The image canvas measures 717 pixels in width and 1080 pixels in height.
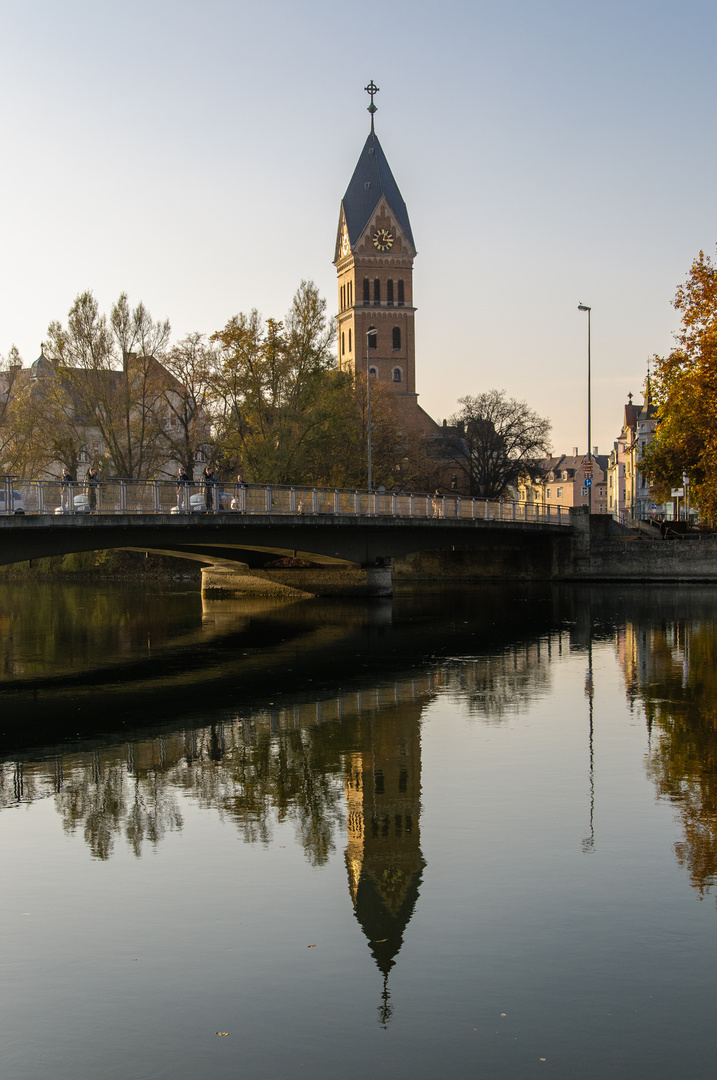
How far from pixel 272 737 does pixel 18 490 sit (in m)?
14.3

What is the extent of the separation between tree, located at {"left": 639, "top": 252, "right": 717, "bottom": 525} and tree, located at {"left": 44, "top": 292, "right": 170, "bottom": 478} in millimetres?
30180

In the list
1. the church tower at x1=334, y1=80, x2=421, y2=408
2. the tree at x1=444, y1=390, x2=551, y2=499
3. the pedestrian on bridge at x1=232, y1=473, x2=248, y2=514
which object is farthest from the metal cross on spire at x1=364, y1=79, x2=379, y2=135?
the pedestrian on bridge at x1=232, y1=473, x2=248, y2=514

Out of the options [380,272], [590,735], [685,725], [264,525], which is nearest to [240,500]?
[264,525]

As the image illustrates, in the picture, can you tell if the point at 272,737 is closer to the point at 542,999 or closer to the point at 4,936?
A: the point at 4,936

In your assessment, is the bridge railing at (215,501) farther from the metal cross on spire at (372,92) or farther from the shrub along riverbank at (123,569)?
the metal cross on spire at (372,92)

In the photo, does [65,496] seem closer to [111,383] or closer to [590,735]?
[590,735]

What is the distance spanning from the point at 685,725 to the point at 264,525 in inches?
869

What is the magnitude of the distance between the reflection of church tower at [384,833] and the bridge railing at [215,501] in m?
14.9

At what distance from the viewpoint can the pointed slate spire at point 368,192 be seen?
10525 cm

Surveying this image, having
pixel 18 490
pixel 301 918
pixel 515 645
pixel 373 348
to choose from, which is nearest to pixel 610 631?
pixel 515 645

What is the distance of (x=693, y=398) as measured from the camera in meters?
28.8

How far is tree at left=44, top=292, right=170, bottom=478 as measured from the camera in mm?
53219

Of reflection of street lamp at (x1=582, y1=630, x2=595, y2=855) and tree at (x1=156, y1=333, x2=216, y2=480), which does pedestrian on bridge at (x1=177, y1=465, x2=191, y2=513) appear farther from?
tree at (x1=156, y1=333, x2=216, y2=480)

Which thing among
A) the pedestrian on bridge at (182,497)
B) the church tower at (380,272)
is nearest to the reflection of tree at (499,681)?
the pedestrian on bridge at (182,497)
